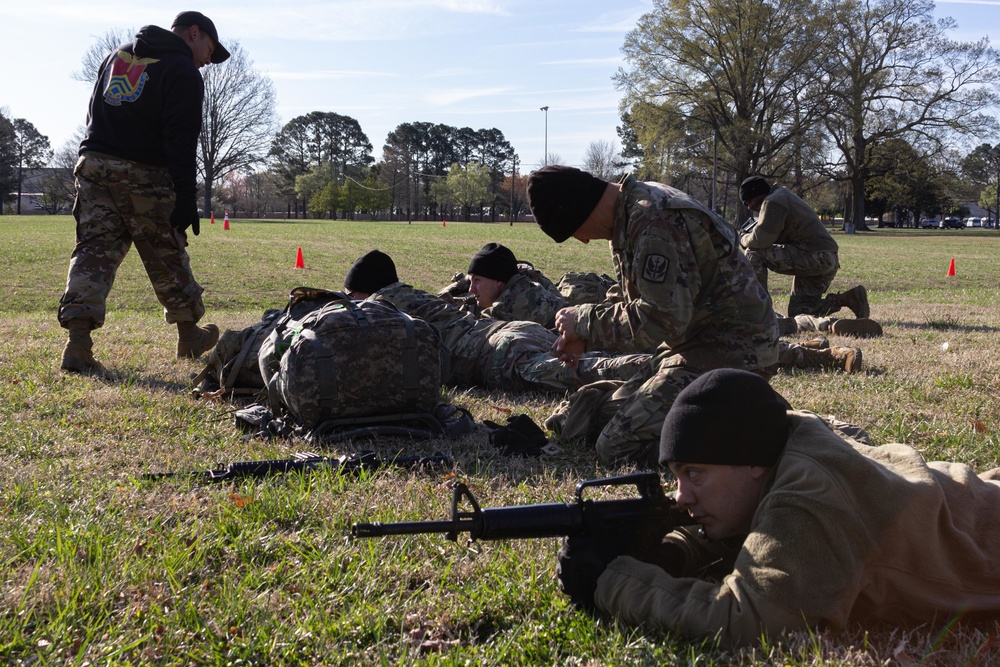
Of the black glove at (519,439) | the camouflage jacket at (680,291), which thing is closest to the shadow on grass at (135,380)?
the black glove at (519,439)

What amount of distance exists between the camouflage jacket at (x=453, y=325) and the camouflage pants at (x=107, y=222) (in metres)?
2.00

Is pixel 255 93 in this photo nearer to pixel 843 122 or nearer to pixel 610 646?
pixel 843 122

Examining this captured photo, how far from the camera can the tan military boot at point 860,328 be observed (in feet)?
33.4

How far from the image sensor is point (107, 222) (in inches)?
283

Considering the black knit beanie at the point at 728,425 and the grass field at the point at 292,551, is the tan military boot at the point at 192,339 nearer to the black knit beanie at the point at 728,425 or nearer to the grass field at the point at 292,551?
the grass field at the point at 292,551

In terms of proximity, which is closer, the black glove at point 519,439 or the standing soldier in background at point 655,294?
the standing soldier in background at point 655,294

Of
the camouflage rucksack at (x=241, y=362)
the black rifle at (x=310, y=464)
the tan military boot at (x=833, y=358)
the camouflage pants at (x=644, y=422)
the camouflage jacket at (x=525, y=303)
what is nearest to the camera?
the black rifle at (x=310, y=464)

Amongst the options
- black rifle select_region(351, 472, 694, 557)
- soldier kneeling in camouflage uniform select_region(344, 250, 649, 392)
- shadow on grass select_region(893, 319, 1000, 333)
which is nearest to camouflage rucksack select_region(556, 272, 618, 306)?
soldier kneeling in camouflage uniform select_region(344, 250, 649, 392)

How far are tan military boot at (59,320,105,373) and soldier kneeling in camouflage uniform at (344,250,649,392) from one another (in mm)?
2114

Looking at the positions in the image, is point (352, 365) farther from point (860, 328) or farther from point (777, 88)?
point (777, 88)

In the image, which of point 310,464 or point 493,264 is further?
point 493,264

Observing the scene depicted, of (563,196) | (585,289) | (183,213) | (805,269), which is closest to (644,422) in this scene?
(563,196)

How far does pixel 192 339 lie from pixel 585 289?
12.9ft

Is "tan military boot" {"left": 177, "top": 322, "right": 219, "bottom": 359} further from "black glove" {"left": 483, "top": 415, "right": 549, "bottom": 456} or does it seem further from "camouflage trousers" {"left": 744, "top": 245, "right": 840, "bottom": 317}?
"camouflage trousers" {"left": 744, "top": 245, "right": 840, "bottom": 317}
